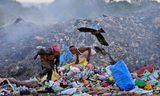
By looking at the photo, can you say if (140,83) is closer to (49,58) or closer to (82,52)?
(49,58)

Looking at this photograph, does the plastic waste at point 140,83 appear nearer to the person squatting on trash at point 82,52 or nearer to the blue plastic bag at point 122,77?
the blue plastic bag at point 122,77

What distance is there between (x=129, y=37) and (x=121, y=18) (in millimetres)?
1814

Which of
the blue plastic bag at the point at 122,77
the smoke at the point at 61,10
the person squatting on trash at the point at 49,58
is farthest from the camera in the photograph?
the smoke at the point at 61,10

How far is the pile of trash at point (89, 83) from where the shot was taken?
7.77 meters

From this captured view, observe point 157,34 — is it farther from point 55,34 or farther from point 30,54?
point 30,54

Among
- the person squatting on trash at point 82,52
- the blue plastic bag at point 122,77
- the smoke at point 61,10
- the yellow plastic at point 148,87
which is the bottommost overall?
the yellow plastic at point 148,87

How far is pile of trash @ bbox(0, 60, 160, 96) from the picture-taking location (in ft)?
25.5

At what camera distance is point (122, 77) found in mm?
8062

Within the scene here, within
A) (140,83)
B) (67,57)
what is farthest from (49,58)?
(140,83)

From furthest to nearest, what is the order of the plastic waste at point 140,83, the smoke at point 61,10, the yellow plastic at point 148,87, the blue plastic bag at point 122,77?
the smoke at point 61,10 < the plastic waste at point 140,83 < the yellow plastic at point 148,87 < the blue plastic bag at point 122,77

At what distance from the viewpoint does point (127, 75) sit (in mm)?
7988

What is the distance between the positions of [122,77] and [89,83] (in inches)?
48.5

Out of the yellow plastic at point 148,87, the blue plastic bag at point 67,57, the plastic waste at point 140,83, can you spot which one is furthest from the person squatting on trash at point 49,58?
the yellow plastic at point 148,87

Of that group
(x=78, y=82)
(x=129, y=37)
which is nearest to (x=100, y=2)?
(x=129, y=37)
